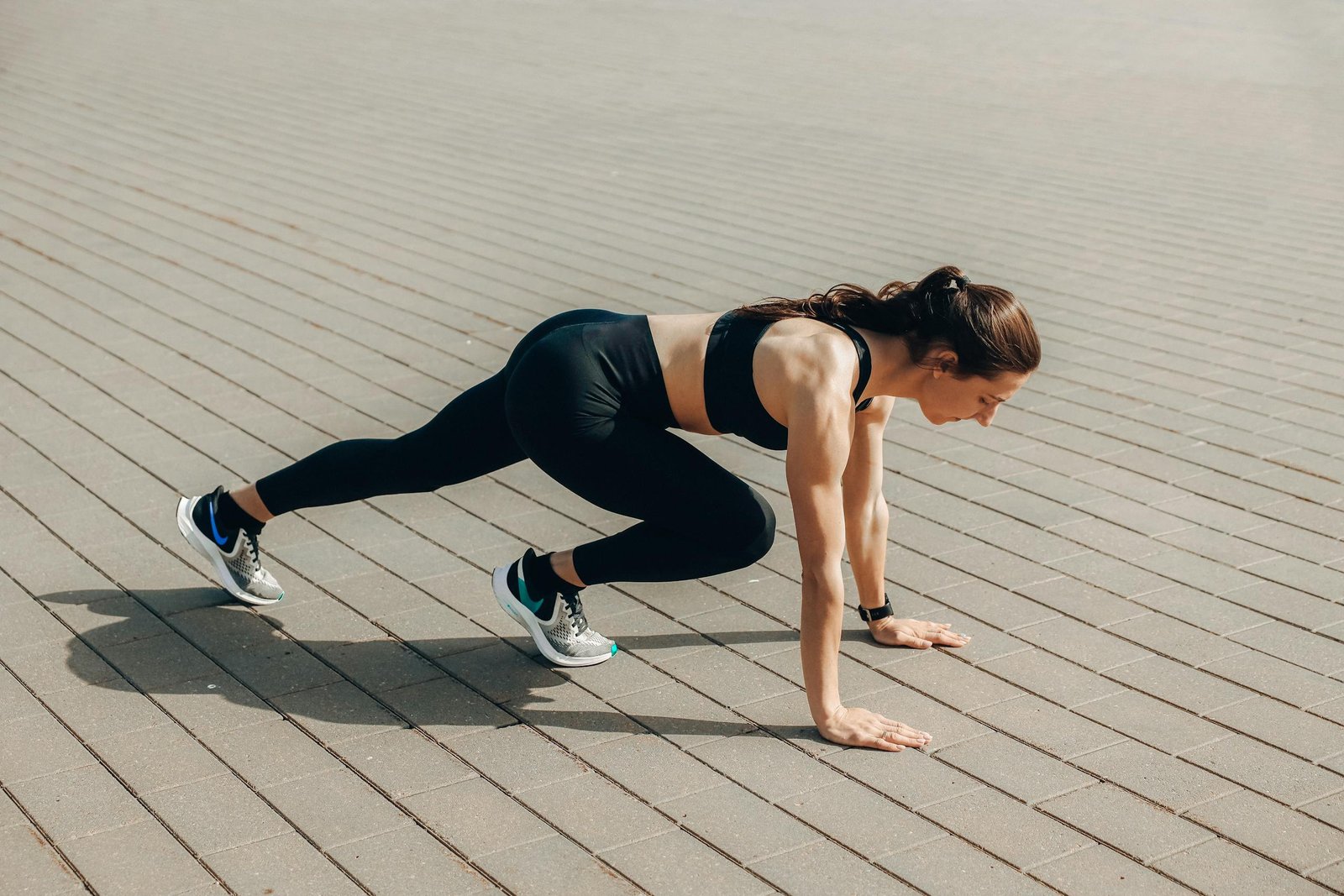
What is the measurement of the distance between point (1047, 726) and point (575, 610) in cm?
125

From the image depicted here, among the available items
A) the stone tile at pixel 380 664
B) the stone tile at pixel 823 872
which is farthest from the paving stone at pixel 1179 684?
the stone tile at pixel 380 664

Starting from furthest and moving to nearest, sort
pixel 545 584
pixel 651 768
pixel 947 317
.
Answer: pixel 545 584 → pixel 651 768 → pixel 947 317

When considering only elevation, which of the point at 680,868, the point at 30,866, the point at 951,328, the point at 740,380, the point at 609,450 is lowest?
the point at 30,866

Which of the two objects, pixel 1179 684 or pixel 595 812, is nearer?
pixel 595 812

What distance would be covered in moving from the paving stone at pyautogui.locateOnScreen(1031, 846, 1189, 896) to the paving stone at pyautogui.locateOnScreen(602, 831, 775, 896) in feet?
2.00

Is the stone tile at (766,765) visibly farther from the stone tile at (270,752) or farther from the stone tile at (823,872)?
the stone tile at (270,752)

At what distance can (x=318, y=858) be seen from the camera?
2.94m

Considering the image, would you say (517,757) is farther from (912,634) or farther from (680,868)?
(912,634)

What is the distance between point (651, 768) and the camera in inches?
131

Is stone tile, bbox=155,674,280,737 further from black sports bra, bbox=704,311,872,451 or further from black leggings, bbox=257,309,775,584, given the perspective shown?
black sports bra, bbox=704,311,872,451

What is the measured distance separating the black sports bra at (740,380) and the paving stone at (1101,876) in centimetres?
108

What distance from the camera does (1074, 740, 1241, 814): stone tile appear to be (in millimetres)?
3258

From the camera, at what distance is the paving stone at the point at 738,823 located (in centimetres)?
303

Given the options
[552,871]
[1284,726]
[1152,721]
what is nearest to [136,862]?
[552,871]
